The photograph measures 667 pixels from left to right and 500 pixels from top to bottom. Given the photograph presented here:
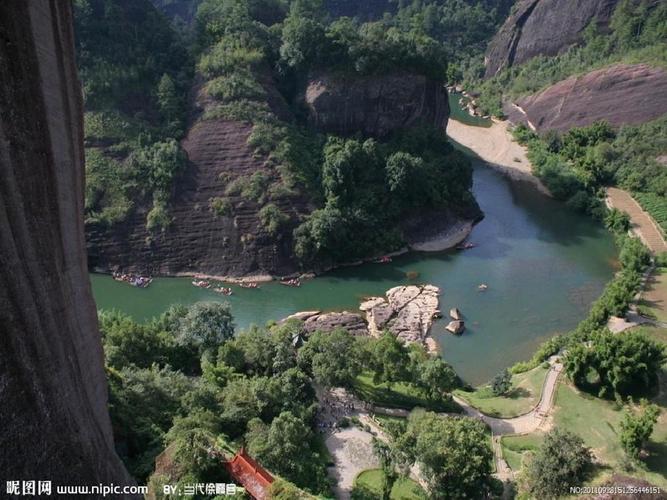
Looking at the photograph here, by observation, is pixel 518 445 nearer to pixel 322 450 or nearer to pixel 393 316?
pixel 322 450

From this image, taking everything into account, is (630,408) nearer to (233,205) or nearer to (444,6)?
(233,205)

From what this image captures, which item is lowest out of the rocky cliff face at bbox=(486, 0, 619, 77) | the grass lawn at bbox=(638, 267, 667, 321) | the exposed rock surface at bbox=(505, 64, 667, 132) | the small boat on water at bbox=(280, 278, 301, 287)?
the small boat on water at bbox=(280, 278, 301, 287)

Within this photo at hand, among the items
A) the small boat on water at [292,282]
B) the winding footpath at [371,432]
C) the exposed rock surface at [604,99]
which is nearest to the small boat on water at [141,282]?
the small boat on water at [292,282]

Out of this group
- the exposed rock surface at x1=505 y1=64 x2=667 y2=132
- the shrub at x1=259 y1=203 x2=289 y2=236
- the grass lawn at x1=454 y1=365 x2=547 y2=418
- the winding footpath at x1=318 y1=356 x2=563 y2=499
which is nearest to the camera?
the winding footpath at x1=318 y1=356 x2=563 y2=499

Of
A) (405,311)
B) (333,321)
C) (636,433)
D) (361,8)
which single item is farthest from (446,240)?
(361,8)

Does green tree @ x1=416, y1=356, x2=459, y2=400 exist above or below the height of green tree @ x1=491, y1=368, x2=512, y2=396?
above

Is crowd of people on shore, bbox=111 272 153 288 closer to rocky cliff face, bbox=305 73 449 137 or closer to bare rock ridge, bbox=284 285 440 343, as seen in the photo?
bare rock ridge, bbox=284 285 440 343

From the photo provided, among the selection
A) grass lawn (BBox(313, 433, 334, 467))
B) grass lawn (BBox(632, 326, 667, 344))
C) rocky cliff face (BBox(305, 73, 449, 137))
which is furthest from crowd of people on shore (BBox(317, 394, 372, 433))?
rocky cliff face (BBox(305, 73, 449, 137))
